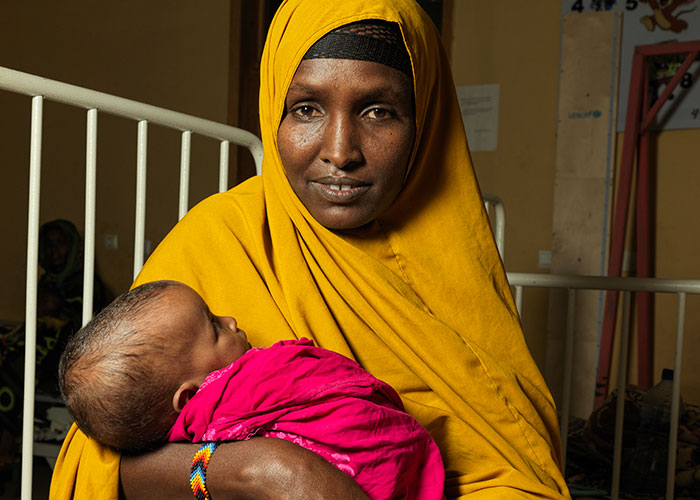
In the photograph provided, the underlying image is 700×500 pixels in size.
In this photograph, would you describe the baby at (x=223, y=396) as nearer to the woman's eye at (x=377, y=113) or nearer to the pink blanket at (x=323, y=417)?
the pink blanket at (x=323, y=417)

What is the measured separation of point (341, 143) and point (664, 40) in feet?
10.9

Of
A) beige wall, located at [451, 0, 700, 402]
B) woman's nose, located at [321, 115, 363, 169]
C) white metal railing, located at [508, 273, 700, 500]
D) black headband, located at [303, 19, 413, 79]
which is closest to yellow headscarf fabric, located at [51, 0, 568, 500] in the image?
black headband, located at [303, 19, 413, 79]

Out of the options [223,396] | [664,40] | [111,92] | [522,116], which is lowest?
[223,396]

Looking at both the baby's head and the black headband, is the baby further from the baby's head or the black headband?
the black headband

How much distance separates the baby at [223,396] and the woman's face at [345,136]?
31 cm

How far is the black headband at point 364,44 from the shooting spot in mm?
1160

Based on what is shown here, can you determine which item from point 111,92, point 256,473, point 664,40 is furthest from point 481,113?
point 256,473

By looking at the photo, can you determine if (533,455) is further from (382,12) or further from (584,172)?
(584,172)

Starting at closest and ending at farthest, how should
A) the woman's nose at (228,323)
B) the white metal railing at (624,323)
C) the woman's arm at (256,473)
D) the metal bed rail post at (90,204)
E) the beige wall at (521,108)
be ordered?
the woman's arm at (256,473) < the woman's nose at (228,323) < the metal bed rail post at (90,204) < the white metal railing at (624,323) < the beige wall at (521,108)

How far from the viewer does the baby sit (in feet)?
3.01

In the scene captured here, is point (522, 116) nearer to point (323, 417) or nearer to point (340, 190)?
point (340, 190)

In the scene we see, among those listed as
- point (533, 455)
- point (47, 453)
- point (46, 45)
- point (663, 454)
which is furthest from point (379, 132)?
point (46, 45)

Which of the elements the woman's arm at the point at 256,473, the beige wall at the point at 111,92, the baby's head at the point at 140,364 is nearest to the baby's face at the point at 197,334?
the baby's head at the point at 140,364

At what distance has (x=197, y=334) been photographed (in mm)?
995
